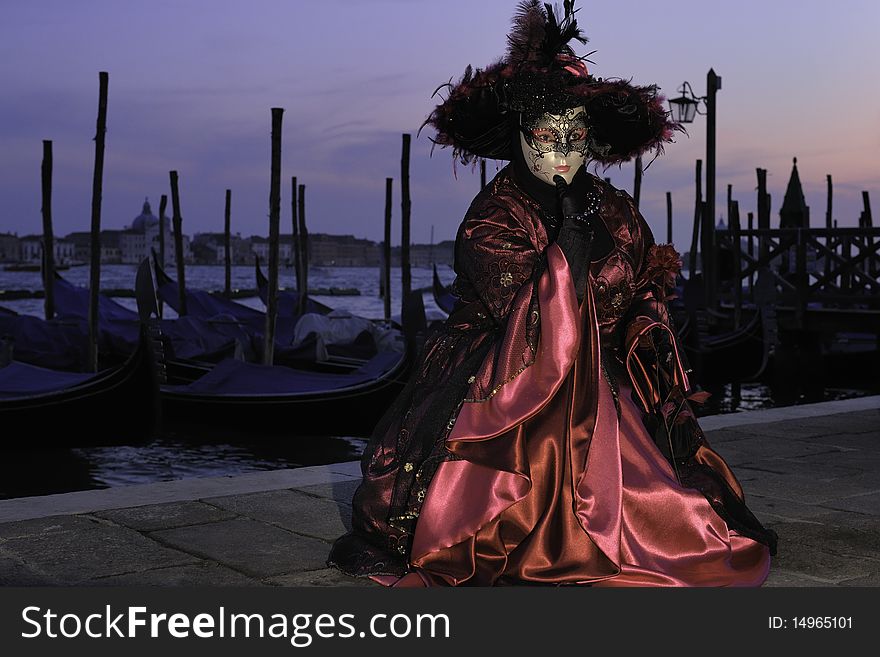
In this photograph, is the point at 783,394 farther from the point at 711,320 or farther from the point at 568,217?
the point at 568,217

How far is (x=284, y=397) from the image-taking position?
9.24m

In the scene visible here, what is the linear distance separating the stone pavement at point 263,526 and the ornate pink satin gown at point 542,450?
21 centimetres

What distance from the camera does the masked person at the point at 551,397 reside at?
2.56 m

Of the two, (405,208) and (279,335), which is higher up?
(405,208)

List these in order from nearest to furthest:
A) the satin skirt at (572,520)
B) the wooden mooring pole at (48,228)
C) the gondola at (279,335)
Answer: the satin skirt at (572,520) → the gondola at (279,335) → the wooden mooring pole at (48,228)

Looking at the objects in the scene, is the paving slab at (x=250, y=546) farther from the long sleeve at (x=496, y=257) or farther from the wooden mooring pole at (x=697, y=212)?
the wooden mooring pole at (x=697, y=212)

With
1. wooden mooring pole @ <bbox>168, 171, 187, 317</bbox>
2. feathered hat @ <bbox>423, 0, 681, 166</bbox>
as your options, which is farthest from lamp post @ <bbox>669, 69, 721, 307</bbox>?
feathered hat @ <bbox>423, 0, 681, 166</bbox>

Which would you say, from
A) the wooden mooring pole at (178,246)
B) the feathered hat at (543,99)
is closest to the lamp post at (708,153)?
the wooden mooring pole at (178,246)

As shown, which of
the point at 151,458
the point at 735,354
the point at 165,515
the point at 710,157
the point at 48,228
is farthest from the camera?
the point at 48,228

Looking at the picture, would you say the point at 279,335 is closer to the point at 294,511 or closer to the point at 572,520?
the point at 294,511

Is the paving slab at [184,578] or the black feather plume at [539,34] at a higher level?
the black feather plume at [539,34]

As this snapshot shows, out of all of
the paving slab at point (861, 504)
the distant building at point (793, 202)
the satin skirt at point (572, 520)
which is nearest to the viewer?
the satin skirt at point (572, 520)

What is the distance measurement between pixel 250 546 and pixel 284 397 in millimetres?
6195

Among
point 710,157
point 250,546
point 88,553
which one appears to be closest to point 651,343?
point 250,546
